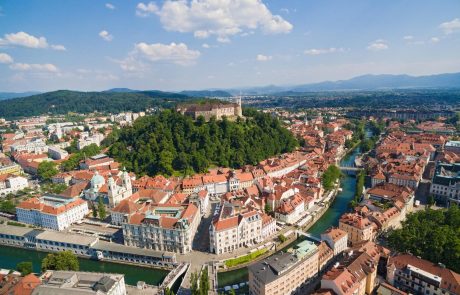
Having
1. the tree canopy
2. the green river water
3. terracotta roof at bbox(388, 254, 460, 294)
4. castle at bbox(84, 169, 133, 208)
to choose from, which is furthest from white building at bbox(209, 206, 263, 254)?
castle at bbox(84, 169, 133, 208)

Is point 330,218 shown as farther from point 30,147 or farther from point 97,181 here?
point 30,147

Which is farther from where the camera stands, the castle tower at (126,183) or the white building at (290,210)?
the castle tower at (126,183)

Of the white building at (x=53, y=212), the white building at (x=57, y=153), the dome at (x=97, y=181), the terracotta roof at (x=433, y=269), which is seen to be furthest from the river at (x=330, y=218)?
the white building at (x=57, y=153)

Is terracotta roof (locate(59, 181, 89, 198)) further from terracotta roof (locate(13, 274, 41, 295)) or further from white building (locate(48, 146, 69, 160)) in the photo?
white building (locate(48, 146, 69, 160))

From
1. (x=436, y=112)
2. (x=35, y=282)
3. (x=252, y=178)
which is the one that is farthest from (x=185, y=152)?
(x=436, y=112)

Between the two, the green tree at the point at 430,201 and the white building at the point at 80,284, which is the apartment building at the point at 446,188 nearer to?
the green tree at the point at 430,201

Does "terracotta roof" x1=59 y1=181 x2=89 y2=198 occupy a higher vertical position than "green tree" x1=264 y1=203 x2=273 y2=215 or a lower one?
higher

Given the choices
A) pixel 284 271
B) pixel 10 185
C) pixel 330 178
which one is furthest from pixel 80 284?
pixel 10 185
